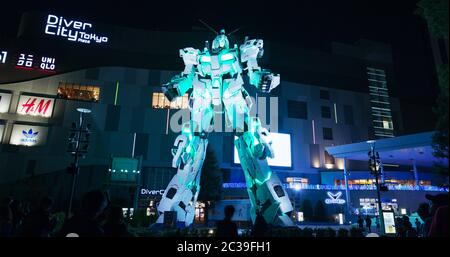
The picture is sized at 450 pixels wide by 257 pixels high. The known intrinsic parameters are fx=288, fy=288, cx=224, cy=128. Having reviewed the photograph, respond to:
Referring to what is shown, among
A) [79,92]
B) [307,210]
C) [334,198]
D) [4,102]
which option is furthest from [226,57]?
[4,102]

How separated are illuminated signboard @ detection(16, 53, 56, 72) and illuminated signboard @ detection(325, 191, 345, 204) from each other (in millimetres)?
36521

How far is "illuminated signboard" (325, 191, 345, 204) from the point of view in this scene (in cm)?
3450

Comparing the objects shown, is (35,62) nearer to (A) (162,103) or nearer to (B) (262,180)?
(A) (162,103)

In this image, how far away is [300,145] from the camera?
39.1m

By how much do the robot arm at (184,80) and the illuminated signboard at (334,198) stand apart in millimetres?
28099

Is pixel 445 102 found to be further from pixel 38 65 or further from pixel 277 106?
pixel 38 65

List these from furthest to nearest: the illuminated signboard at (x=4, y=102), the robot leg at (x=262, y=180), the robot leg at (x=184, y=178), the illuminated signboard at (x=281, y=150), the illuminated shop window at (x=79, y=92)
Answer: the illuminated signboard at (x=281, y=150) < the illuminated shop window at (x=79, y=92) < the illuminated signboard at (x=4, y=102) < the robot leg at (x=184, y=178) < the robot leg at (x=262, y=180)

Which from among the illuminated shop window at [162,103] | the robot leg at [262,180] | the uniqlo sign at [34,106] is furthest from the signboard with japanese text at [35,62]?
the robot leg at [262,180]

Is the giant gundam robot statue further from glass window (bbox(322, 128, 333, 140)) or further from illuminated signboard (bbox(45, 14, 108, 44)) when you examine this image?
glass window (bbox(322, 128, 333, 140))

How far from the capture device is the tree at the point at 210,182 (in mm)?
31359

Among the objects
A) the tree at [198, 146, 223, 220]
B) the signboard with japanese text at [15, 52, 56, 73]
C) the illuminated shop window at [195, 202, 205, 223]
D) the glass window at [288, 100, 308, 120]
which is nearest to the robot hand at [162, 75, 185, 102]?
the tree at [198, 146, 223, 220]

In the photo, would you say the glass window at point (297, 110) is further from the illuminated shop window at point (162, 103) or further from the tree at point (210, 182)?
the illuminated shop window at point (162, 103)

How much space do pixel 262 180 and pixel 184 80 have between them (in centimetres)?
537
